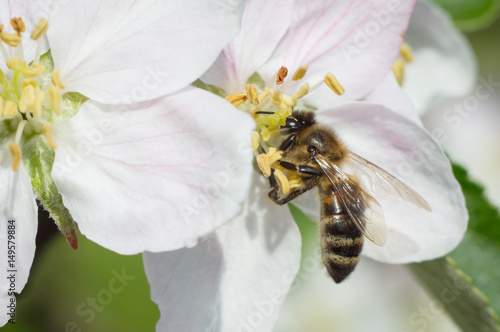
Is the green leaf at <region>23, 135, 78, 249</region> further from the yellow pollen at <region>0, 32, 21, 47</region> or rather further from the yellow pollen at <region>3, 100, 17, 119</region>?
the yellow pollen at <region>0, 32, 21, 47</region>

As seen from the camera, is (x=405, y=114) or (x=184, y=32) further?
(x=405, y=114)

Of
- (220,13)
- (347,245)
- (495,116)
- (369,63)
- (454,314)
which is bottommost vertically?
(495,116)

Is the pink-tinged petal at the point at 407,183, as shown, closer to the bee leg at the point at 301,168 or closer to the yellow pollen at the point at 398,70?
the bee leg at the point at 301,168

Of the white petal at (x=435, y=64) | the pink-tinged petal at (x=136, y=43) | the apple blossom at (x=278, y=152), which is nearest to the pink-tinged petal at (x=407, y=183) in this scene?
the apple blossom at (x=278, y=152)

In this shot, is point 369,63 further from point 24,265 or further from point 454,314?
point 24,265

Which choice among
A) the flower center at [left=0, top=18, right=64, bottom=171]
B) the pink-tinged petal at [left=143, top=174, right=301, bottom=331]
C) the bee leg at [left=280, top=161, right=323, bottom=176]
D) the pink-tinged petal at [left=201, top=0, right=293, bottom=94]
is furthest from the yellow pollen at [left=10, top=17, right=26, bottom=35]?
the bee leg at [left=280, top=161, right=323, bottom=176]

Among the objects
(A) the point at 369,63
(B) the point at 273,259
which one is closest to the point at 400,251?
(B) the point at 273,259

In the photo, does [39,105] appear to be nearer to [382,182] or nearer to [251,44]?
[251,44]
